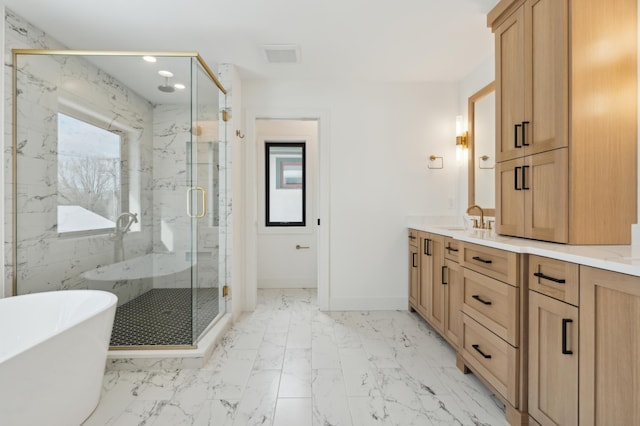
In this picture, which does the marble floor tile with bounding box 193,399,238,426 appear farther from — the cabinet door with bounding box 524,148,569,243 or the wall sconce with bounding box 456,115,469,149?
the wall sconce with bounding box 456,115,469,149

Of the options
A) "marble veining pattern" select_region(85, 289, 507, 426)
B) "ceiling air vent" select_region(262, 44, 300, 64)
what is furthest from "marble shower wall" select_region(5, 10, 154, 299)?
"ceiling air vent" select_region(262, 44, 300, 64)

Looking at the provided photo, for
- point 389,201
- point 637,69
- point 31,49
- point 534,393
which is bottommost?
point 534,393

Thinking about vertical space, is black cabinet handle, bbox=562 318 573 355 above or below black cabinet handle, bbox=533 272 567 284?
below

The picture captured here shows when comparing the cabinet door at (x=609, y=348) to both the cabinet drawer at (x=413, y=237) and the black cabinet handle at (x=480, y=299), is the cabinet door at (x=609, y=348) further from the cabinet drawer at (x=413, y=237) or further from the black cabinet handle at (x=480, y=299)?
the cabinet drawer at (x=413, y=237)

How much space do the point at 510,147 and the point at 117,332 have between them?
298 cm

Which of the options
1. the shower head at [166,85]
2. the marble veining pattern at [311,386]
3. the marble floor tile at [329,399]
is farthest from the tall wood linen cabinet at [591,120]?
the shower head at [166,85]

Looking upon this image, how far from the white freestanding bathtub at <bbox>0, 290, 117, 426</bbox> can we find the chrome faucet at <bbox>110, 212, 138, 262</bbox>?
56cm

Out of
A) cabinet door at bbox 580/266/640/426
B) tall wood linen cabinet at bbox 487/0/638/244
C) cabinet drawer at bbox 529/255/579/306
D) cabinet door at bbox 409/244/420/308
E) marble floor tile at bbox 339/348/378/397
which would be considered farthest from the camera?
cabinet door at bbox 409/244/420/308

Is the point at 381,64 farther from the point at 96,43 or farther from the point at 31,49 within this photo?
the point at 31,49

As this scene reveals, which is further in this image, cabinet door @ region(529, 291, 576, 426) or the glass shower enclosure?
the glass shower enclosure

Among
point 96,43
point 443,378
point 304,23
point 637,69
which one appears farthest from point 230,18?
point 443,378

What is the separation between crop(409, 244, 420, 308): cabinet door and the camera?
3078 mm

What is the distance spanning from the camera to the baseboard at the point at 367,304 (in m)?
3.34

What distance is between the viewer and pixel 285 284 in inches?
171
